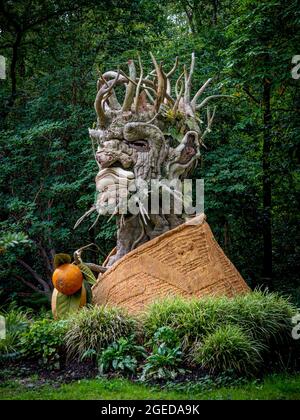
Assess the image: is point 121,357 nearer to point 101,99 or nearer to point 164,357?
point 164,357

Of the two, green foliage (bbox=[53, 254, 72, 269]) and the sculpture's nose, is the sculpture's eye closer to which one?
the sculpture's nose

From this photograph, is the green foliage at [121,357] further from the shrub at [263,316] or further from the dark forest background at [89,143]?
the dark forest background at [89,143]

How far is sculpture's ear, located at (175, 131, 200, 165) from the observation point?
773 cm

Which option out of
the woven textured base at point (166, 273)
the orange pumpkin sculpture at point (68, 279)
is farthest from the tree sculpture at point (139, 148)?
the orange pumpkin sculpture at point (68, 279)

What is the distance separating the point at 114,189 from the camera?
7.19 meters

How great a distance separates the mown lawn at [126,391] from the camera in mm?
5250

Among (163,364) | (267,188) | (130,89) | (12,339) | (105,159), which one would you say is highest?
(130,89)

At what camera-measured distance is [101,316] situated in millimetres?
6312

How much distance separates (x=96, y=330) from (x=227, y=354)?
1.43 metres

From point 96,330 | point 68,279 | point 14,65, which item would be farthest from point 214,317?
point 14,65

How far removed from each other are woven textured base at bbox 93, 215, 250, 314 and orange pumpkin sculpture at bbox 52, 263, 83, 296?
39 cm

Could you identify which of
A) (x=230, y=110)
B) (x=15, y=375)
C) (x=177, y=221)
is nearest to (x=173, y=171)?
(x=177, y=221)
